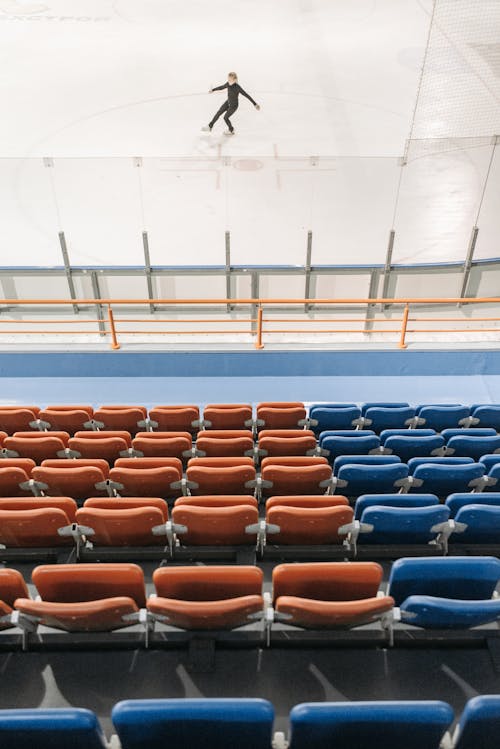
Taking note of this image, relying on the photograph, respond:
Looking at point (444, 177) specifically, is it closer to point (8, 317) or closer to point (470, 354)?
point (470, 354)

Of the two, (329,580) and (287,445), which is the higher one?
(329,580)

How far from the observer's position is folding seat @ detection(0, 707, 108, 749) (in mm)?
1730

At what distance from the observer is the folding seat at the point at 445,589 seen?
2.36m

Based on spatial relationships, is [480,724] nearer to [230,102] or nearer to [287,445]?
[287,445]

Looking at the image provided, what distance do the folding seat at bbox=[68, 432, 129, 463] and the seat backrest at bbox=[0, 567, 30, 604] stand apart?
70.3 inches

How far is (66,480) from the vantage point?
3691 mm

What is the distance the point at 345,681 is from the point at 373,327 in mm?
6560

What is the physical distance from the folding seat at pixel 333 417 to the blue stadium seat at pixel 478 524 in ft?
6.44

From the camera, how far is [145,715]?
1.77m

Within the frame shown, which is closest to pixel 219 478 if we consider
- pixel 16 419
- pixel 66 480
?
pixel 66 480

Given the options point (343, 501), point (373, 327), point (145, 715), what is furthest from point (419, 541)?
point (373, 327)

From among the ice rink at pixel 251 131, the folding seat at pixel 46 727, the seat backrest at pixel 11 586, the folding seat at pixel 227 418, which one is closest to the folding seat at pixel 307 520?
the seat backrest at pixel 11 586

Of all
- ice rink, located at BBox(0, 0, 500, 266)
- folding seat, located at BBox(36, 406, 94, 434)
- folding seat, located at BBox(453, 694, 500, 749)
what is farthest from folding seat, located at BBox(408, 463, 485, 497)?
ice rink, located at BBox(0, 0, 500, 266)

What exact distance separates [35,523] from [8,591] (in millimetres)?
512
